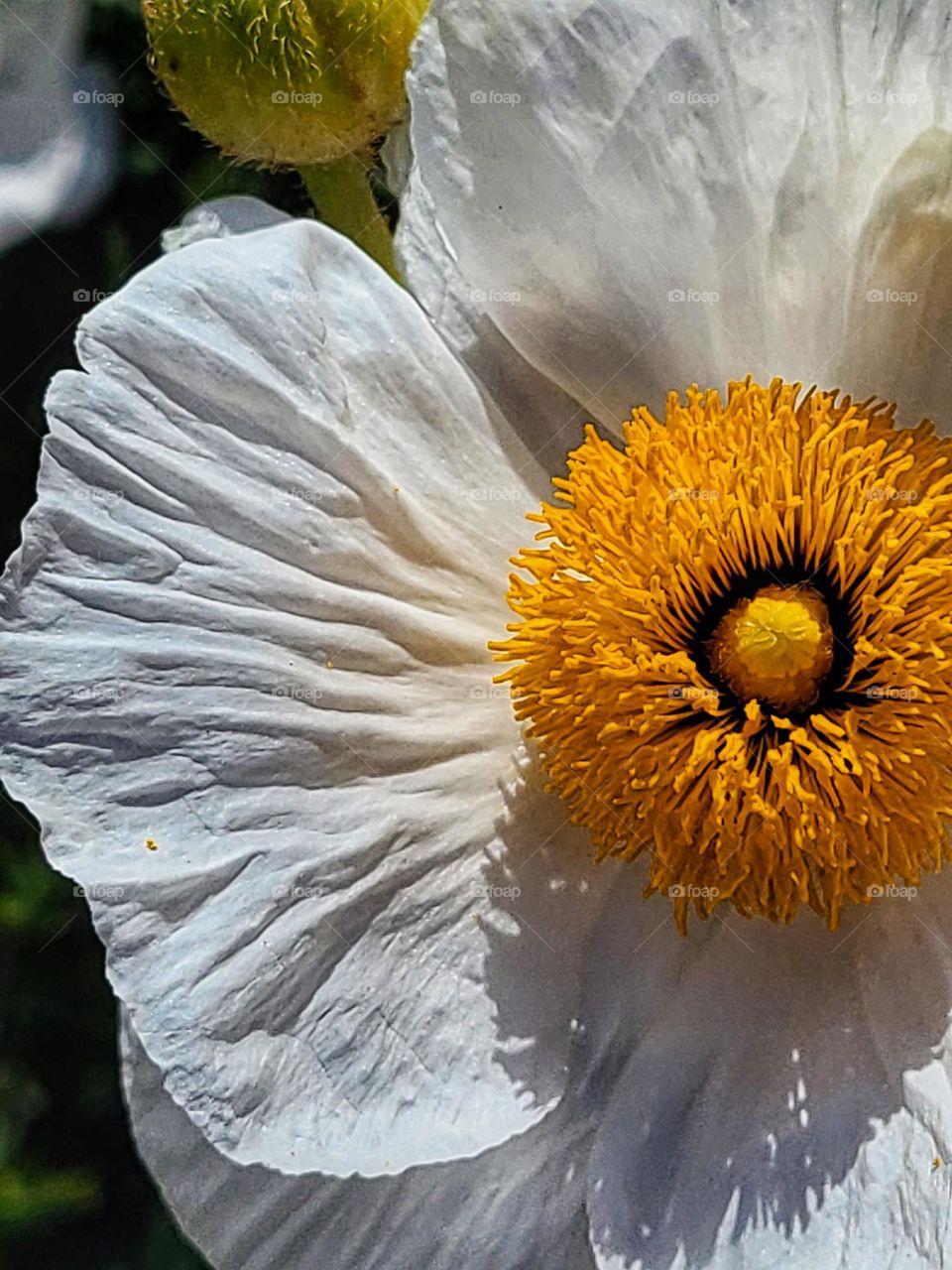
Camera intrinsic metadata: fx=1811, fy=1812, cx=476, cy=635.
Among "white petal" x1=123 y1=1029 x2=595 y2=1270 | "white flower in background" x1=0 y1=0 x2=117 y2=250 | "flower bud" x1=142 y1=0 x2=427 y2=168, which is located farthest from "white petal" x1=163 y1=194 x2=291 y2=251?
"white petal" x1=123 y1=1029 x2=595 y2=1270

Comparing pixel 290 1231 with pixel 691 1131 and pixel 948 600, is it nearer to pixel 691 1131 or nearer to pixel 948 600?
pixel 691 1131

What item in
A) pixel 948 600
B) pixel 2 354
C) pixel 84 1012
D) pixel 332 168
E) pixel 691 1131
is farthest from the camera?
pixel 2 354

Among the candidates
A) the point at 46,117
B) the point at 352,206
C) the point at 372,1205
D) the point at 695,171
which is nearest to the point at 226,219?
the point at 352,206

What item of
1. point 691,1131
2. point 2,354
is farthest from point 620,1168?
point 2,354

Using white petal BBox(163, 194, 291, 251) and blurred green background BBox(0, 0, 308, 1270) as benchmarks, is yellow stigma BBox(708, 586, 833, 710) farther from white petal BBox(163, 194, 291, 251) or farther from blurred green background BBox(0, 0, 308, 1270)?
blurred green background BBox(0, 0, 308, 1270)

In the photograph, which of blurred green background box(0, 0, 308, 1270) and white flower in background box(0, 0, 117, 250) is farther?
blurred green background box(0, 0, 308, 1270)

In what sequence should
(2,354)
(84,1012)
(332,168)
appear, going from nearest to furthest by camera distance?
1. (332,168)
2. (84,1012)
3. (2,354)

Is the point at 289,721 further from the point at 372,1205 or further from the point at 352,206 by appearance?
the point at 352,206
